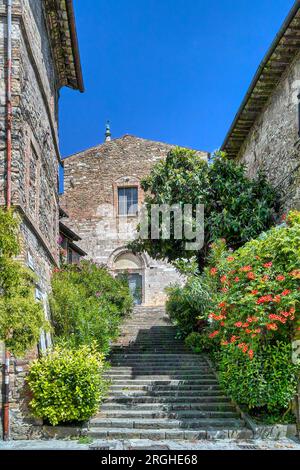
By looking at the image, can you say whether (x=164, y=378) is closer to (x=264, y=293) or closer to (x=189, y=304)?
(x=189, y=304)

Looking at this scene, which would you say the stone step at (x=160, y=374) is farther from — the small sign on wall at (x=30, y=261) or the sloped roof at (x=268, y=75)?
the sloped roof at (x=268, y=75)

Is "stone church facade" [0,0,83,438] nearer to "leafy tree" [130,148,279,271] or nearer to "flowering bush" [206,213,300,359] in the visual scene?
"leafy tree" [130,148,279,271]

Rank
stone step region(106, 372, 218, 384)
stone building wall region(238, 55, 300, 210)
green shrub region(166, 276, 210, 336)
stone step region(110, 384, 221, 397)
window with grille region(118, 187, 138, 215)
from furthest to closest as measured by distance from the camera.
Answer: window with grille region(118, 187, 138, 215)
green shrub region(166, 276, 210, 336)
stone step region(106, 372, 218, 384)
stone building wall region(238, 55, 300, 210)
stone step region(110, 384, 221, 397)

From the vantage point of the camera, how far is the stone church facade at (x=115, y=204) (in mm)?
25719

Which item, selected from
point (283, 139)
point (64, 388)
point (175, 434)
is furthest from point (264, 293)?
point (283, 139)

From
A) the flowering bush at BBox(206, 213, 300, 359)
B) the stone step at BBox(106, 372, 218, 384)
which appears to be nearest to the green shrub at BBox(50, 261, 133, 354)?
the stone step at BBox(106, 372, 218, 384)

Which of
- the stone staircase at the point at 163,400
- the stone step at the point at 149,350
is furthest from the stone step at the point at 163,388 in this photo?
the stone step at the point at 149,350

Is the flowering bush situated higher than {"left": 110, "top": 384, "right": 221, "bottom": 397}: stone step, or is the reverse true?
the flowering bush

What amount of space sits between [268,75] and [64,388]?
900 cm

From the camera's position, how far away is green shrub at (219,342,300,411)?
30.7 feet

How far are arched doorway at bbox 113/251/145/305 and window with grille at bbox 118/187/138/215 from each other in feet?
7.14

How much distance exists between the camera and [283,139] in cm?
1296

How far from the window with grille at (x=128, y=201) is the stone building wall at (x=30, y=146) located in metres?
12.0

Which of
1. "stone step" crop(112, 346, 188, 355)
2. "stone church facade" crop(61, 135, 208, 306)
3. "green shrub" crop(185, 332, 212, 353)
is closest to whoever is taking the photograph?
"green shrub" crop(185, 332, 212, 353)
